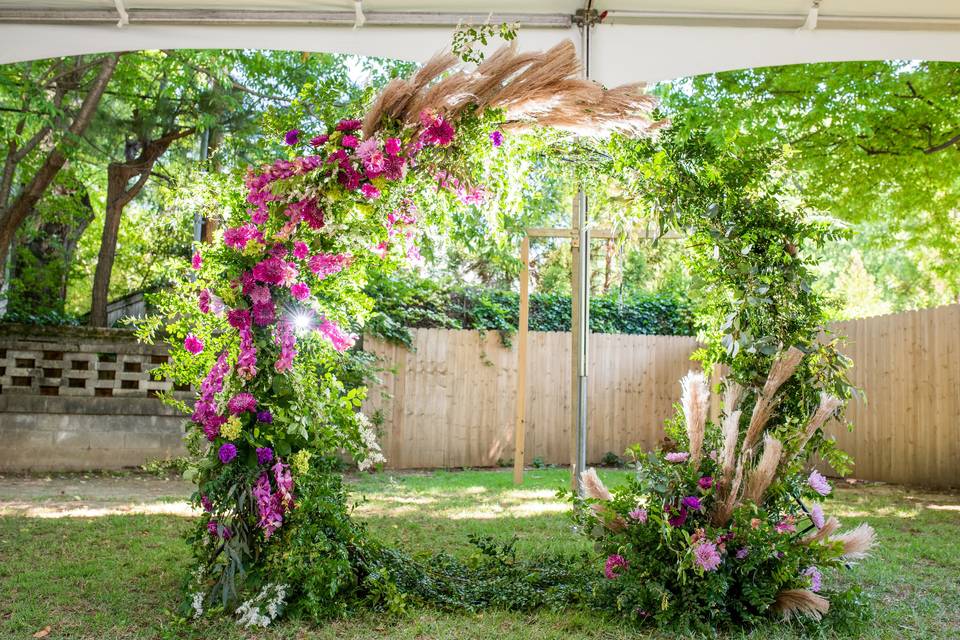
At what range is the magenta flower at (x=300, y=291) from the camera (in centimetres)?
301

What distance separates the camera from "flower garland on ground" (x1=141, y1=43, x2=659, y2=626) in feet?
9.54

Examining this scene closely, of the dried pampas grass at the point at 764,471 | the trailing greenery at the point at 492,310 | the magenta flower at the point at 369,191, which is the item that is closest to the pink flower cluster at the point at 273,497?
the magenta flower at the point at 369,191

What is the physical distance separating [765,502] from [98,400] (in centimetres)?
648

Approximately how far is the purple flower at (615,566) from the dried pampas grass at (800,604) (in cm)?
55

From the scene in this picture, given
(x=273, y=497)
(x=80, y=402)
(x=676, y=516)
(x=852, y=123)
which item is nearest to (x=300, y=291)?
(x=273, y=497)

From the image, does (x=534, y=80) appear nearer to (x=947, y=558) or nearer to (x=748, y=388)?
(x=748, y=388)

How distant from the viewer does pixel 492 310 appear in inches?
364

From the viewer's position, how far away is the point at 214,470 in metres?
2.96

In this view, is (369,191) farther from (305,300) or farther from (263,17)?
(263,17)

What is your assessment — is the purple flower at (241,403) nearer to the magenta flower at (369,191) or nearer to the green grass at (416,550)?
the green grass at (416,550)

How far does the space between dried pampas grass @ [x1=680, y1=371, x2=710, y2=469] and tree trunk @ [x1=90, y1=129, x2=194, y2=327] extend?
7.10 meters

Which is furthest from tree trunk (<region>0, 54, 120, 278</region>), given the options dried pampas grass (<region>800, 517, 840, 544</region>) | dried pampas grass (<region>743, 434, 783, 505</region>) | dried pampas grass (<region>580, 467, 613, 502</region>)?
dried pampas grass (<region>800, 517, 840, 544</region>)

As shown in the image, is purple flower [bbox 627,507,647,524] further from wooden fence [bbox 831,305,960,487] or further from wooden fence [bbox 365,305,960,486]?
wooden fence [bbox 365,305,960,486]

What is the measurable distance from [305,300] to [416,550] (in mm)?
1570
